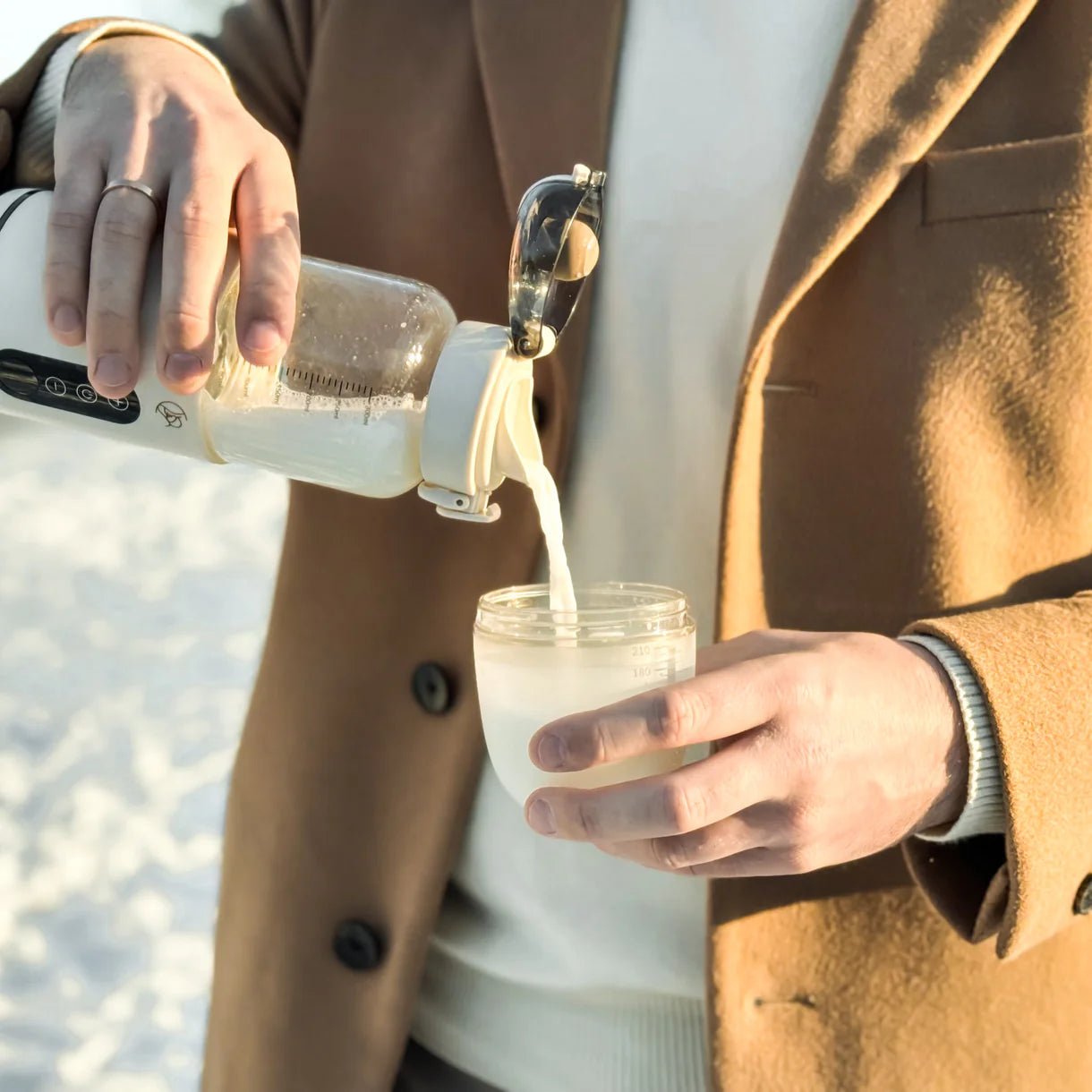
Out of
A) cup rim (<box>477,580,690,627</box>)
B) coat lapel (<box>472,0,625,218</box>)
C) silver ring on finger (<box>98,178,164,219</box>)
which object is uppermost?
coat lapel (<box>472,0,625,218</box>)

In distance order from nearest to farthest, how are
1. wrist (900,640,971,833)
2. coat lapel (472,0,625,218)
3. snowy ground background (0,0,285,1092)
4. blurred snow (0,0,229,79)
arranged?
1. wrist (900,640,971,833)
2. coat lapel (472,0,625,218)
3. blurred snow (0,0,229,79)
4. snowy ground background (0,0,285,1092)

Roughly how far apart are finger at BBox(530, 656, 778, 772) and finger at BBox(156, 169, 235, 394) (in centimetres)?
26

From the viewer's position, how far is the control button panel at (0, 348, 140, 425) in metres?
0.66

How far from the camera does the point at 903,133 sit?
2.46 feet

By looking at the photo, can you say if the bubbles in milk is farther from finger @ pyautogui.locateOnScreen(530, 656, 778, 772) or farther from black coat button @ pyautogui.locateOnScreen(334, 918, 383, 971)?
black coat button @ pyautogui.locateOnScreen(334, 918, 383, 971)

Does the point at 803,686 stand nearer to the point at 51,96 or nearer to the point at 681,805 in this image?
the point at 681,805

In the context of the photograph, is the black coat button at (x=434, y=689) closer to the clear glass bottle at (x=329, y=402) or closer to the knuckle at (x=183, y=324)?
the clear glass bottle at (x=329, y=402)

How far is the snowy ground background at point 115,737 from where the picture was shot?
6.13 feet

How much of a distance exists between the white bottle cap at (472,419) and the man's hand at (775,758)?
0.16 metres

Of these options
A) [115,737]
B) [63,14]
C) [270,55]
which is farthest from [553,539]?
[115,737]

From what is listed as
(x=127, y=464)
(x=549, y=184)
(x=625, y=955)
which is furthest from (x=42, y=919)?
(x=549, y=184)

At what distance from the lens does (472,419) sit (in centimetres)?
62

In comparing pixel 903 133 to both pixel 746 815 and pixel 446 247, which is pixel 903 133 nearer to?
pixel 446 247

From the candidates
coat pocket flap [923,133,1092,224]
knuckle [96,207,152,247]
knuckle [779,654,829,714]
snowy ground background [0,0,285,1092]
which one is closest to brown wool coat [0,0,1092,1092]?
coat pocket flap [923,133,1092,224]
